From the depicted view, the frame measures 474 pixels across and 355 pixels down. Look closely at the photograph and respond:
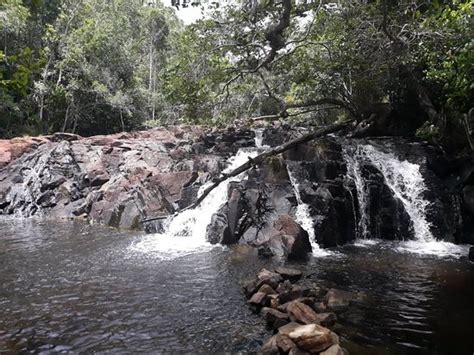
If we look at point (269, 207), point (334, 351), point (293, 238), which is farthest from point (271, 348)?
point (269, 207)

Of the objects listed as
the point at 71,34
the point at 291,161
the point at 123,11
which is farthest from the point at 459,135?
the point at 123,11

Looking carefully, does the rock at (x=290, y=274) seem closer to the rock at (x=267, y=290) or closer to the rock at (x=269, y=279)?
the rock at (x=269, y=279)

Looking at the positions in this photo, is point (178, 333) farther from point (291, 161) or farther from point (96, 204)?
point (96, 204)

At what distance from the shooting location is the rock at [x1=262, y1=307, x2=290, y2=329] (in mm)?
7508

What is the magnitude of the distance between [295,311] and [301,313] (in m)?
0.11

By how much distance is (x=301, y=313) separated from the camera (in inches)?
293

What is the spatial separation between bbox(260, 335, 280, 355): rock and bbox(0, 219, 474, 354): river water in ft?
1.14

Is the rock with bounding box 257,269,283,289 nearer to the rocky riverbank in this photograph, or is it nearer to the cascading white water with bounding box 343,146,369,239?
the rocky riverbank

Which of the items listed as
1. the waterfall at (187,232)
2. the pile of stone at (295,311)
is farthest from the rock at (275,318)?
the waterfall at (187,232)

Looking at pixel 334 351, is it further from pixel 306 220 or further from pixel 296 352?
pixel 306 220

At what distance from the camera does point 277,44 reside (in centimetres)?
1133

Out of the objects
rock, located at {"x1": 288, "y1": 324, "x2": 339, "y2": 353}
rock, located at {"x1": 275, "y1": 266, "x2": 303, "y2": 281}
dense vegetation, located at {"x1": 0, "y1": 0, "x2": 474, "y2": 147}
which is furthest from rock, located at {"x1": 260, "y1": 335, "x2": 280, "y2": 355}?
dense vegetation, located at {"x1": 0, "y1": 0, "x2": 474, "y2": 147}

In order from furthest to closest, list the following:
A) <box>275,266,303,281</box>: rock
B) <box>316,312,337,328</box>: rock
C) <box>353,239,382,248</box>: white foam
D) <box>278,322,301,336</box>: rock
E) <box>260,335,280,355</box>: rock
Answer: <box>353,239,382,248</box>: white foam
<box>275,266,303,281</box>: rock
<box>316,312,337,328</box>: rock
<box>278,322,301,336</box>: rock
<box>260,335,280,355</box>: rock

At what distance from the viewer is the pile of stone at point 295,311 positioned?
6.36 m
